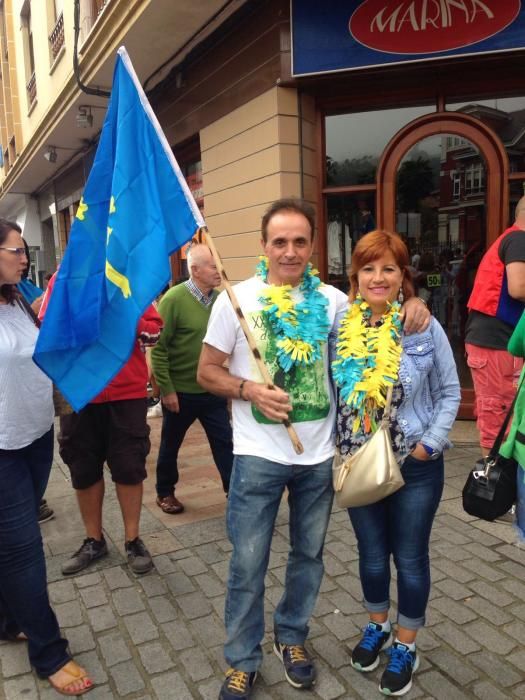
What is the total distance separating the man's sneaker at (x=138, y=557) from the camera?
3367 mm

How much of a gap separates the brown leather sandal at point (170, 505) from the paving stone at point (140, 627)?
1269mm

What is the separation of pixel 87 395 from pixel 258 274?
34.2 inches

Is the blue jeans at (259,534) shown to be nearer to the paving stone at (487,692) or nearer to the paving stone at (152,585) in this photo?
the paving stone at (487,692)

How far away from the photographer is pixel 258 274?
7.98ft

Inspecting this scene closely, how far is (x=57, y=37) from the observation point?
11.1 m

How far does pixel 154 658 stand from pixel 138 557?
825mm

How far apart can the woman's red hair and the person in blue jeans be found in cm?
15

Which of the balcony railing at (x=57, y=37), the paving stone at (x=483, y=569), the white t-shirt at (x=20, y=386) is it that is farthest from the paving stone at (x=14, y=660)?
the balcony railing at (x=57, y=37)

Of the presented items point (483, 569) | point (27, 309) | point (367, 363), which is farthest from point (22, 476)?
point (483, 569)

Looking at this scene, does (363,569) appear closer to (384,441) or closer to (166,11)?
(384,441)

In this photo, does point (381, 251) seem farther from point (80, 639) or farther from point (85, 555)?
point (85, 555)

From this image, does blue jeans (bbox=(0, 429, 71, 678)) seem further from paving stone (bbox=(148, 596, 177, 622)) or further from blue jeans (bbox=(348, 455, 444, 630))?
blue jeans (bbox=(348, 455, 444, 630))

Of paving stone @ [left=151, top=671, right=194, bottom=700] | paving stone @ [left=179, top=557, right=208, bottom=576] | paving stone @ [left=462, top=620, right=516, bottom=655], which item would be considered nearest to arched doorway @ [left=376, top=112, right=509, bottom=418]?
paving stone @ [left=462, top=620, right=516, bottom=655]

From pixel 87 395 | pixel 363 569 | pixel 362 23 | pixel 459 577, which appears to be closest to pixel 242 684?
pixel 363 569
